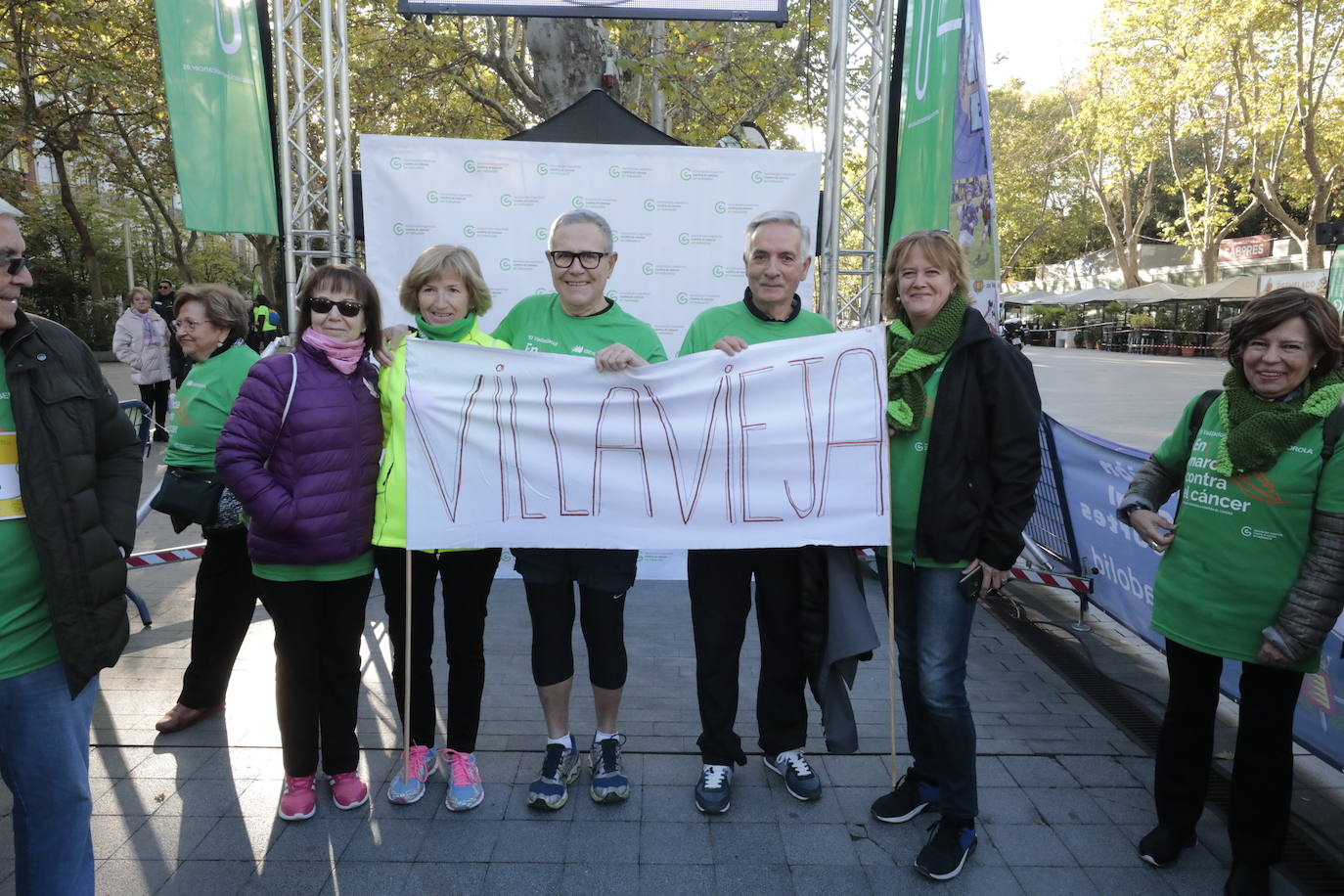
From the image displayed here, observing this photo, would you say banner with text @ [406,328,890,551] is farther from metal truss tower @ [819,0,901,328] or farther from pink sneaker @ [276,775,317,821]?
metal truss tower @ [819,0,901,328]

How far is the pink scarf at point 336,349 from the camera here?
2953 mm

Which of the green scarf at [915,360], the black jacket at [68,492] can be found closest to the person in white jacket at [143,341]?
the black jacket at [68,492]

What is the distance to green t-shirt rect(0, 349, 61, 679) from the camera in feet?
6.90

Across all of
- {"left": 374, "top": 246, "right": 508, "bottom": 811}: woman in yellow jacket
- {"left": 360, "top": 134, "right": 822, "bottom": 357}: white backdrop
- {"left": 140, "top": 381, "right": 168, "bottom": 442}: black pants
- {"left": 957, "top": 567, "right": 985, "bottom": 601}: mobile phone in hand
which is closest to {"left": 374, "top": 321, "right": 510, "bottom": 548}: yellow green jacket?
{"left": 374, "top": 246, "right": 508, "bottom": 811}: woman in yellow jacket

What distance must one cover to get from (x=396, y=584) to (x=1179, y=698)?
A: 2699 mm

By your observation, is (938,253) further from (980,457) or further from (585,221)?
(585,221)

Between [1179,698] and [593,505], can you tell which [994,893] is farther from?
[593,505]

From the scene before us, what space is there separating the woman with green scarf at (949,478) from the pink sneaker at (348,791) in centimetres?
196

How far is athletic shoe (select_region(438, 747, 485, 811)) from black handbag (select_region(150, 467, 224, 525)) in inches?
54.7

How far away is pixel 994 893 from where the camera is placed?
2783 mm

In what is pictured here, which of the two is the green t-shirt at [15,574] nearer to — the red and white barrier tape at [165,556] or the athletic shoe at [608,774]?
the athletic shoe at [608,774]

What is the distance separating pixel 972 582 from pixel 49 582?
2557 mm

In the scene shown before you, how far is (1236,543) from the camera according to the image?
2.67 metres

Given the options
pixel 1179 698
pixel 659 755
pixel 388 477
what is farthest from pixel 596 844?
pixel 1179 698
